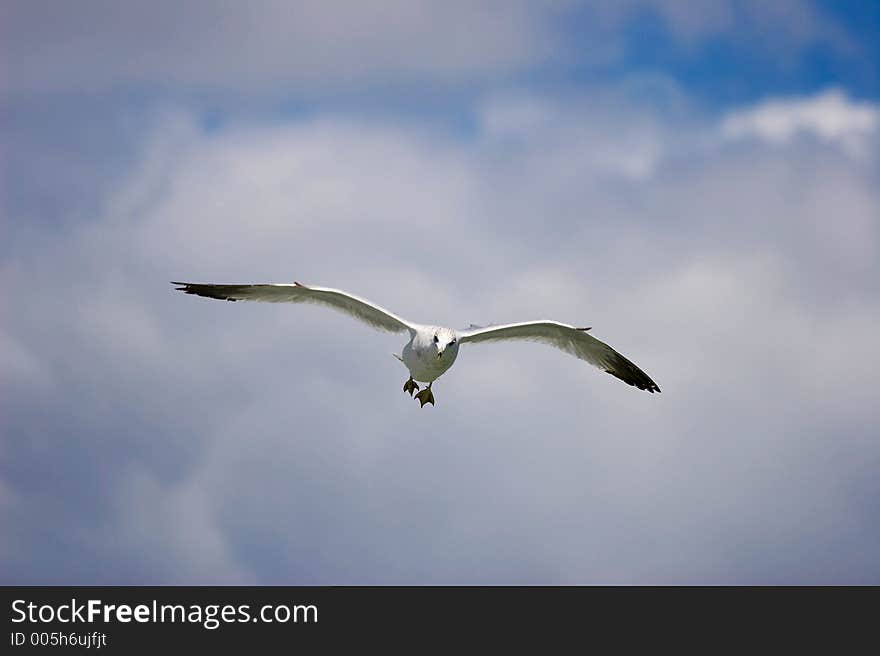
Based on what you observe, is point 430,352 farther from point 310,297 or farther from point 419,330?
point 310,297

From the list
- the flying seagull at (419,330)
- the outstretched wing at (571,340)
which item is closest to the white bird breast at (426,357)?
the flying seagull at (419,330)

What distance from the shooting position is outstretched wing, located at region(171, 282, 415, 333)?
121ft

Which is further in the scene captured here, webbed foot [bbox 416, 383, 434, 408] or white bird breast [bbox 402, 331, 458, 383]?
webbed foot [bbox 416, 383, 434, 408]

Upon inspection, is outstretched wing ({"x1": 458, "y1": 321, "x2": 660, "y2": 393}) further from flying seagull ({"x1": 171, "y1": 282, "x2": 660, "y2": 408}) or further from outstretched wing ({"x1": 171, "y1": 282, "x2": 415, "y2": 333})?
outstretched wing ({"x1": 171, "y1": 282, "x2": 415, "y2": 333})

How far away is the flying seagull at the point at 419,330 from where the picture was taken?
3562cm

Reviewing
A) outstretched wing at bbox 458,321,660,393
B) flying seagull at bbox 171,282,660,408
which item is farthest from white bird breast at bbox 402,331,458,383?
outstretched wing at bbox 458,321,660,393

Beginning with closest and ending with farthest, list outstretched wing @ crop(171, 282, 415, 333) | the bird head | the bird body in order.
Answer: the bird head, the bird body, outstretched wing @ crop(171, 282, 415, 333)

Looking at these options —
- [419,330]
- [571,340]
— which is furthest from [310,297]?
[571,340]

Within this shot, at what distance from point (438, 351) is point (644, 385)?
8457mm

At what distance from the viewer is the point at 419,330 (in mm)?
36125

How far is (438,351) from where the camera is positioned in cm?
3512

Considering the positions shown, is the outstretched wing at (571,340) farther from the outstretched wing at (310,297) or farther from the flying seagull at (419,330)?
the outstretched wing at (310,297)
